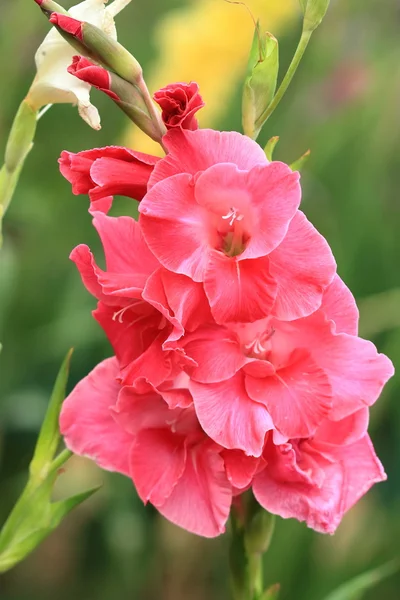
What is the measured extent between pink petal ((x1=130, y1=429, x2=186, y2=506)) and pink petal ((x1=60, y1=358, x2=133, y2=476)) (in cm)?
2

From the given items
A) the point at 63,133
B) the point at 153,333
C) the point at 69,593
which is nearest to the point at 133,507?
the point at 69,593

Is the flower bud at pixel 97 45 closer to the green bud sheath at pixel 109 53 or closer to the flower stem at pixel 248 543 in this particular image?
the green bud sheath at pixel 109 53

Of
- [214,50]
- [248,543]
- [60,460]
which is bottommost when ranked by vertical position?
[214,50]

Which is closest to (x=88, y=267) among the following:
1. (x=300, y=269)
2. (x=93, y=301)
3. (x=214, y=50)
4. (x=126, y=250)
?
(x=126, y=250)

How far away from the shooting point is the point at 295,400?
1.63ft

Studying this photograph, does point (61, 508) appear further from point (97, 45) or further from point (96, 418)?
point (97, 45)

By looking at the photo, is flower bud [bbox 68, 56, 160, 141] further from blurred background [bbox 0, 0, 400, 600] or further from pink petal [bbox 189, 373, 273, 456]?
blurred background [bbox 0, 0, 400, 600]

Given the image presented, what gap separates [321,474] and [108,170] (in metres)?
0.22

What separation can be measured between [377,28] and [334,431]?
→ 155 cm

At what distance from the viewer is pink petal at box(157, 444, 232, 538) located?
0.52 meters

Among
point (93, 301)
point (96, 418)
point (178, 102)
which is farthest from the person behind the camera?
point (93, 301)

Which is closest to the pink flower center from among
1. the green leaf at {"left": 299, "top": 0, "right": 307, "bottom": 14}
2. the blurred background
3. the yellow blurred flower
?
the green leaf at {"left": 299, "top": 0, "right": 307, "bottom": 14}

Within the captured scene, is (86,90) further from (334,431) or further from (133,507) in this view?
(133,507)

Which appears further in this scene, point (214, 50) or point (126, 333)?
point (214, 50)
